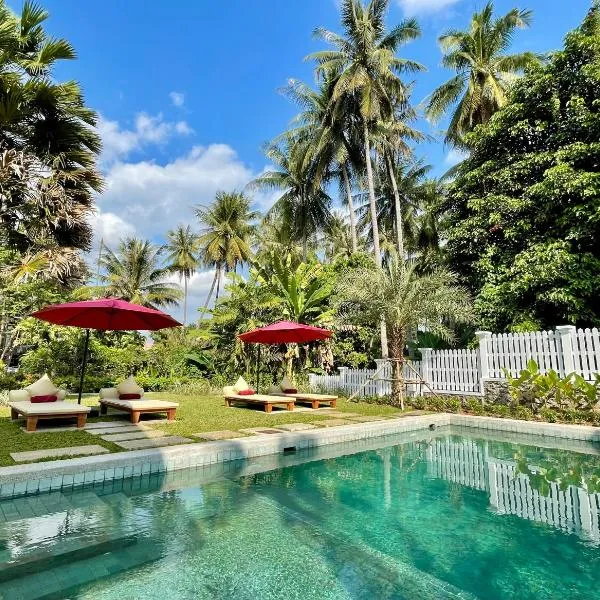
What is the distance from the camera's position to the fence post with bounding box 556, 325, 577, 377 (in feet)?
31.7

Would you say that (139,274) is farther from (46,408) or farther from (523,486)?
(523,486)

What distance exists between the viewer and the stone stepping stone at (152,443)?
19.2 ft

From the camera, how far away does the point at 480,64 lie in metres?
19.0

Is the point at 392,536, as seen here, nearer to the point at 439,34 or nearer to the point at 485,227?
the point at 485,227

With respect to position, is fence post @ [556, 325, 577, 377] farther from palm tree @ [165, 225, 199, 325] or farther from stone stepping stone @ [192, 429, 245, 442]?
palm tree @ [165, 225, 199, 325]

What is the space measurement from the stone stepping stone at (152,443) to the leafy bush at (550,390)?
26.0 feet

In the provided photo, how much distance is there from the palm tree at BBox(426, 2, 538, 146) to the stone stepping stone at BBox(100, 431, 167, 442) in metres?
17.7

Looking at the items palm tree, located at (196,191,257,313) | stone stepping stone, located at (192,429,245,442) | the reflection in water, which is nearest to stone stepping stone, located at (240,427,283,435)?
stone stepping stone, located at (192,429,245,442)

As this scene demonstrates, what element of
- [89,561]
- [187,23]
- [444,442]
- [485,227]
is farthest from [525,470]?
[187,23]

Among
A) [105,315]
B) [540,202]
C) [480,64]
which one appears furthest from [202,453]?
[480,64]

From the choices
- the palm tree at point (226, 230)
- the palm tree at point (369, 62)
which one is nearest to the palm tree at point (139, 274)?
the palm tree at point (226, 230)

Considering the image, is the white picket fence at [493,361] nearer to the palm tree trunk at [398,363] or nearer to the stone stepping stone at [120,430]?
the palm tree trunk at [398,363]

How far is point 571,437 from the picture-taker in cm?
802

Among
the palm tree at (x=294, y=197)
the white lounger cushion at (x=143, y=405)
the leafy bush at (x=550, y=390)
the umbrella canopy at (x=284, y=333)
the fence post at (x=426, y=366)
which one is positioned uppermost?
the palm tree at (x=294, y=197)
